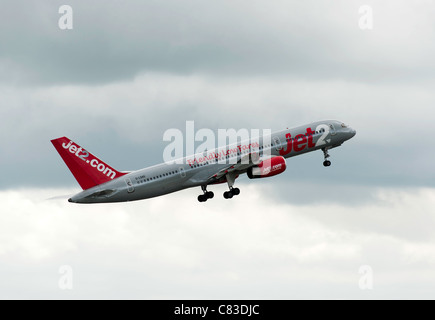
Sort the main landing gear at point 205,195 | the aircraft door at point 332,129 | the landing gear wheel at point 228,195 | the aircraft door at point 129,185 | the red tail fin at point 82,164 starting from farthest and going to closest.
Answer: the aircraft door at point 332,129 < the main landing gear at point 205,195 < the landing gear wheel at point 228,195 < the aircraft door at point 129,185 < the red tail fin at point 82,164

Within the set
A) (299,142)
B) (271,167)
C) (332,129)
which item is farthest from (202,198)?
(332,129)

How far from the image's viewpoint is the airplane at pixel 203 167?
96375 mm

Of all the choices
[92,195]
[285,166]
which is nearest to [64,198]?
[92,195]

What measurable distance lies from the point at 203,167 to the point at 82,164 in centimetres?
1448

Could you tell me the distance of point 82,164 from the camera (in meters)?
96.1

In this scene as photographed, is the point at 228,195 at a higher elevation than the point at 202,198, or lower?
lower

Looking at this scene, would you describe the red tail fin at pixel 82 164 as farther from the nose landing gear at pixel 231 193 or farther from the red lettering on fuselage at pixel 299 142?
the red lettering on fuselage at pixel 299 142

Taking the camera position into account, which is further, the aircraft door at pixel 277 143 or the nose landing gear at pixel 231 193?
the nose landing gear at pixel 231 193

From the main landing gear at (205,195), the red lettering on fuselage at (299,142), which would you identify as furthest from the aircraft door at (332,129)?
the main landing gear at (205,195)

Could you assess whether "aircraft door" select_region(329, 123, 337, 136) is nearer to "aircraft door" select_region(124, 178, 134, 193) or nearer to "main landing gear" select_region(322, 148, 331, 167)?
"main landing gear" select_region(322, 148, 331, 167)

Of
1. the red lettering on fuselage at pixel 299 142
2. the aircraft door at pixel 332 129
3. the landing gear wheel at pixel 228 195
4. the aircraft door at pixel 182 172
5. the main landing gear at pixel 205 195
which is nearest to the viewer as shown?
the aircraft door at pixel 182 172

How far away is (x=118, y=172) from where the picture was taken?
322 feet

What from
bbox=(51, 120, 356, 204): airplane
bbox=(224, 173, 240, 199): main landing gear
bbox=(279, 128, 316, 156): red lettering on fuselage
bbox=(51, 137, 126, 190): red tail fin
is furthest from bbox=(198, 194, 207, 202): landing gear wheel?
bbox=(51, 137, 126, 190): red tail fin

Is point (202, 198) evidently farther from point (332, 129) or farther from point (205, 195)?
point (332, 129)
